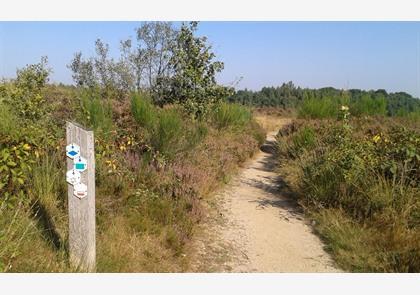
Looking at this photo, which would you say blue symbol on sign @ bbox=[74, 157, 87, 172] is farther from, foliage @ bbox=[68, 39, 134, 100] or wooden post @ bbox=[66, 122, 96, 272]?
foliage @ bbox=[68, 39, 134, 100]

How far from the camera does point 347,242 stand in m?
4.40

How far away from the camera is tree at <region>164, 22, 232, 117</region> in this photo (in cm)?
1018

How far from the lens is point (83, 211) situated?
10.1 feet

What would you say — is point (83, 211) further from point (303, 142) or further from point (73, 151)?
point (303, 142)

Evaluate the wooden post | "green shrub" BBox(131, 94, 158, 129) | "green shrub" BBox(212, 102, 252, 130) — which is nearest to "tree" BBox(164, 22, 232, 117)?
"green shrub" BBox(212, 102, 252, 130)

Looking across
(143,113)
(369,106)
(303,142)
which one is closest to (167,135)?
(143,113)

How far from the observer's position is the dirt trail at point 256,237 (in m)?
4.14

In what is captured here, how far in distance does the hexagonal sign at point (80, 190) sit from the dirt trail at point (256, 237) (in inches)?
62.7

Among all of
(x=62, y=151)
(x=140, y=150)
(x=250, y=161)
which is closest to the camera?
(x=62, y=151)

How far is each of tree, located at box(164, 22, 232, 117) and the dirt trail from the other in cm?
387

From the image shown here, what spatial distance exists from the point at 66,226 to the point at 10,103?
2861mm

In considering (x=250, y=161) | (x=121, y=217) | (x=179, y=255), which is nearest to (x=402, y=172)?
(x=179, y=255)
